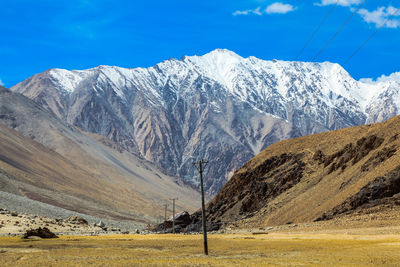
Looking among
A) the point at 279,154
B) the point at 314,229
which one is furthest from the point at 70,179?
the point at 314,229

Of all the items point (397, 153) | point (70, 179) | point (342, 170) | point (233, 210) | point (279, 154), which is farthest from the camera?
point (70, 179)

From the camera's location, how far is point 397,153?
76.7 metres

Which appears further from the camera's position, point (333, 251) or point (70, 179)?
point (70, 179)

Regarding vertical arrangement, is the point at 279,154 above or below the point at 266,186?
above

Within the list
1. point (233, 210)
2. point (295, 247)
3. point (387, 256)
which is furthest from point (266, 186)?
point (387, 256)

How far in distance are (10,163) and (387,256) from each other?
15436 cm

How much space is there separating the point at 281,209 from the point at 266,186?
15.3 metres

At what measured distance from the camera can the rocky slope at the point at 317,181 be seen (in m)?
71.7

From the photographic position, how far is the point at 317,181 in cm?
9306

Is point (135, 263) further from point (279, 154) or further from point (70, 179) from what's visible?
point (70, 179)

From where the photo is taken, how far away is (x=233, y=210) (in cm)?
10725

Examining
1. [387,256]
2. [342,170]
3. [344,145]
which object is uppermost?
[344,145]

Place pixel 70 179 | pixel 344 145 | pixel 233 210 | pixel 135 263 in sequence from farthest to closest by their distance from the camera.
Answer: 1. pixel 70 179
2. pixel 233 210
3. pixel 344 145
4. pixel 135 263

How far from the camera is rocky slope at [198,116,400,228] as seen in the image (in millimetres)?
71688
